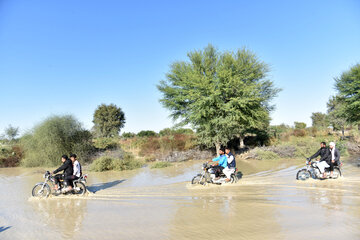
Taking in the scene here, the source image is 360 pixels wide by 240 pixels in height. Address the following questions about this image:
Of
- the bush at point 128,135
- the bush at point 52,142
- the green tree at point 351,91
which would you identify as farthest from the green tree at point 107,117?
the green tree at point 351,91

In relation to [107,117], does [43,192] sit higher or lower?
lower

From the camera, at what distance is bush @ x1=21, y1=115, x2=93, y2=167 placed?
2117 centimetres

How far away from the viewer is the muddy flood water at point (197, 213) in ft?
18.8

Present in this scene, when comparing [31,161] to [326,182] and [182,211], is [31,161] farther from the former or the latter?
[326,182]

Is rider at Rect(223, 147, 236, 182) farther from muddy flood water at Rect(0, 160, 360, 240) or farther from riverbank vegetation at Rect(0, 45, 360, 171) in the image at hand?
riverbank vegetation at Rect(0, 45, 360, 171)

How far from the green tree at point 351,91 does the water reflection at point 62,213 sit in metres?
24.3

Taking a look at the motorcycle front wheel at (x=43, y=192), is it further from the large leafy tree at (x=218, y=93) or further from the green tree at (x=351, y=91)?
the green tree at (x=351, y=91)

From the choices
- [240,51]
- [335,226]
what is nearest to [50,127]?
[240,51]

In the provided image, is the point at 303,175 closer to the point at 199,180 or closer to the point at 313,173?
the point at 313,173

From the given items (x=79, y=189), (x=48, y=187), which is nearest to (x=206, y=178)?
(x=79, y=189)

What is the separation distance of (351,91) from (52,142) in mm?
26874

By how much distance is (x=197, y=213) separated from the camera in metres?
7.10

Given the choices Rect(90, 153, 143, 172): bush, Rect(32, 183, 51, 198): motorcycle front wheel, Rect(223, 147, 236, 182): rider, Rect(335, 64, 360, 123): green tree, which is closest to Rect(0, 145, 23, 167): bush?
Rect(90, 153, 143, 172): bush

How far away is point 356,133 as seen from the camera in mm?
29188
